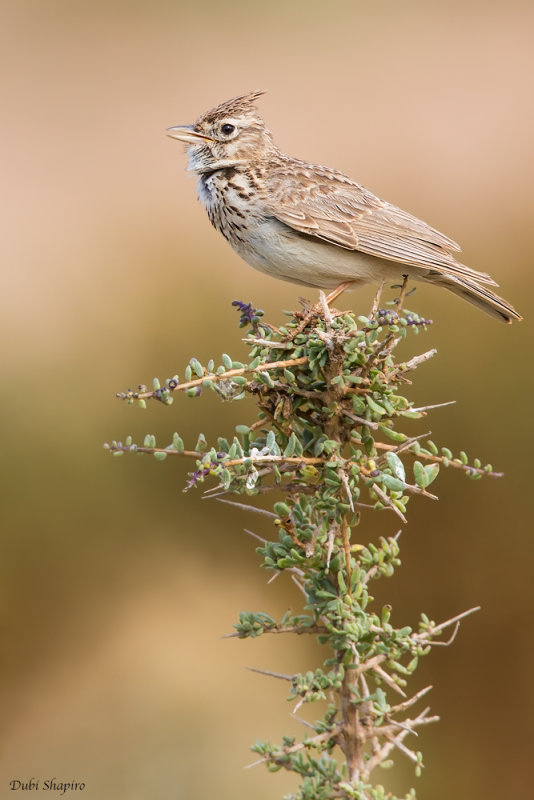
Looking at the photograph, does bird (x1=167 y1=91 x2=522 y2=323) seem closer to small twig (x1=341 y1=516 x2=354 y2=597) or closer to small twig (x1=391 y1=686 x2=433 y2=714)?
small twig (x1=341 y1=516 x2=354 y2=597)

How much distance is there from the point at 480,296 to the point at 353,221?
554 mm

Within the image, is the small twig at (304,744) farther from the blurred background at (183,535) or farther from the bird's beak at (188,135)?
the bird's beak at (188,135)

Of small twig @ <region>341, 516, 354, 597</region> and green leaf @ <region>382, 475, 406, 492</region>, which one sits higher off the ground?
green leaf @ <region>382, 475, 406, 492</region>

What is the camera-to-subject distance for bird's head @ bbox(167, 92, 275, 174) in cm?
369

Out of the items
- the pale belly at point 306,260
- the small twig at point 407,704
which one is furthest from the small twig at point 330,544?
the pale belly at point 306,260

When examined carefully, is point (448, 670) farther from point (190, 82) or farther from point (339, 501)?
point (190, 82)

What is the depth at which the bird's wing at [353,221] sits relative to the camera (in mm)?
3268

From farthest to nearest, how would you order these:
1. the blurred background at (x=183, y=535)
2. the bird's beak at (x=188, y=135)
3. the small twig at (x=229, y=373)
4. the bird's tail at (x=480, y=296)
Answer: the blurred background at (x=183, y=535) < the bird's beak at (x=188, y=135) < the bird's tail at (x=480, y=296) < the small twig at (x=229, y=373)

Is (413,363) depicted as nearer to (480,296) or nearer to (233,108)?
(480,296)

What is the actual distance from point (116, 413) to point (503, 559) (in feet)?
5.68

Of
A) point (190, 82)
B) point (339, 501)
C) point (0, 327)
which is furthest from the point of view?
point (190, 82)

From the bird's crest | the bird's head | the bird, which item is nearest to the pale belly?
the bird

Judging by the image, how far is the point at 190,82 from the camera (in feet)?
23.8

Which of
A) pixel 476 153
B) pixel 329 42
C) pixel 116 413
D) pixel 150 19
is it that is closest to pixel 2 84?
pixel 150 19
